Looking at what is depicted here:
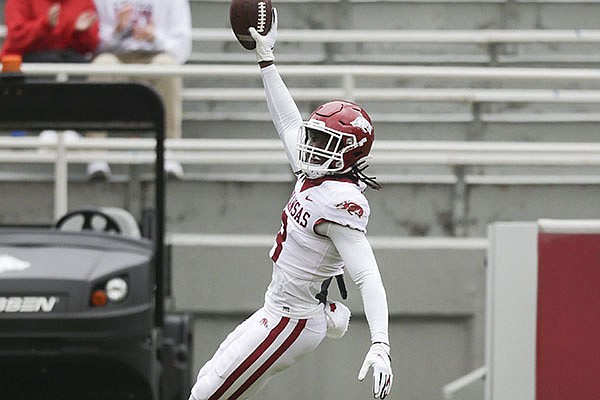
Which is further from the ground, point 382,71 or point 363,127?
point 382,71

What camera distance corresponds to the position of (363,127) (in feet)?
16.7

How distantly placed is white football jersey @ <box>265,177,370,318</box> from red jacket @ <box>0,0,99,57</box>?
3.67m

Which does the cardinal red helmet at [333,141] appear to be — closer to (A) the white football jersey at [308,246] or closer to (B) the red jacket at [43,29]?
(A) the white football jersey at [308,246]

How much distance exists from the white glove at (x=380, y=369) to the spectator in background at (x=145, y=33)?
13.2 feet

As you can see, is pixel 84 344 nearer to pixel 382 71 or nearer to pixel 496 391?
pixel 496 391

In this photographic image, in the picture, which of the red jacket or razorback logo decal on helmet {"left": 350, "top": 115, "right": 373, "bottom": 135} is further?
the red jacket

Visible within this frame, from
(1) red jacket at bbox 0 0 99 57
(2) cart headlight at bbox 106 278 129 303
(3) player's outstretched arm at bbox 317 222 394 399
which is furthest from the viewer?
(1) red jacket at bbox 0 0 99 57

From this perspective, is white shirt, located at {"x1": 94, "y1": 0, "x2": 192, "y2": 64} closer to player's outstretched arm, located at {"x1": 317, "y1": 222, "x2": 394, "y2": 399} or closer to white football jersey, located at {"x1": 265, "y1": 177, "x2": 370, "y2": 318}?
white football jersey, located at {"x1": 265, "y1": 177, "x2": 370, "y2": 318}

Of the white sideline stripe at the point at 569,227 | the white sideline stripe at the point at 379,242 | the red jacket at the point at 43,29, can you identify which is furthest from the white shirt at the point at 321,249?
the red jacket at the point at 43,29

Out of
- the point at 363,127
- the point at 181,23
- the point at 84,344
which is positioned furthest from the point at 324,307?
the point at 181,23

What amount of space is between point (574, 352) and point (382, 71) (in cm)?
191

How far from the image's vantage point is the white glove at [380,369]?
4.52 metres

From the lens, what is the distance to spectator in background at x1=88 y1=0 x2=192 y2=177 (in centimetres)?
854

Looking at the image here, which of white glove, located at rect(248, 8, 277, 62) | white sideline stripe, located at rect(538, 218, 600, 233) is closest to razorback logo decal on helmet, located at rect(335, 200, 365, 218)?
white glove, located at rect(248, 8, 277, 62)
